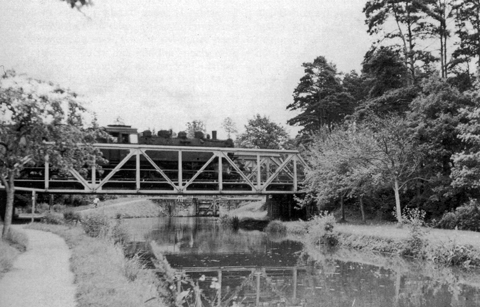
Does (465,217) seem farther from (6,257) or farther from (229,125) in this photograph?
(229,125)

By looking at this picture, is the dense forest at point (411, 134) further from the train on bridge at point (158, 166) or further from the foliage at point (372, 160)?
the train on bridge at point (158, 166)

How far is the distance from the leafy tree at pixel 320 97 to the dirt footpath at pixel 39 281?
3402 cm

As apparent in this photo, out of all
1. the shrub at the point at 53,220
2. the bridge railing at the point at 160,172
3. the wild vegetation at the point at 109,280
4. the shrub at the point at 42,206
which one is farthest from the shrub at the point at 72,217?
the shrub at the point at 42,206

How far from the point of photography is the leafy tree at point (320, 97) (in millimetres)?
45062

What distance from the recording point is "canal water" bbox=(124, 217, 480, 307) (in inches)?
464

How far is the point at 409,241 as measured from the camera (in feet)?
61.9

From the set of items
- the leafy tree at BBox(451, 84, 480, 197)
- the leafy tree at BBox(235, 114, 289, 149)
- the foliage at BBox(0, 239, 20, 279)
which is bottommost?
the foliage at BBox(0, 239, 20, 279)

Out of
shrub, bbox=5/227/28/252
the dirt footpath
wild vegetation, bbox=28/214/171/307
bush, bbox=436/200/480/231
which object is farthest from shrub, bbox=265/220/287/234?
the dirt footpath

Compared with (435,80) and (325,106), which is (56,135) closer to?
(435,80)

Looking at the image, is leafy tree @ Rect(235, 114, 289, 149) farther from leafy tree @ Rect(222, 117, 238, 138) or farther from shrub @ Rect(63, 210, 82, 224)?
shrub @ Rect(63, 210, 82, 224)

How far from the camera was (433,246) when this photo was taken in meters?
17.5

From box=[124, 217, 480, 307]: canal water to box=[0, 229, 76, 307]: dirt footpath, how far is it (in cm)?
187

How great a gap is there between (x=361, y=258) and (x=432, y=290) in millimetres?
6679

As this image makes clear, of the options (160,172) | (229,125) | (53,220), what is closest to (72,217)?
(53,220)
